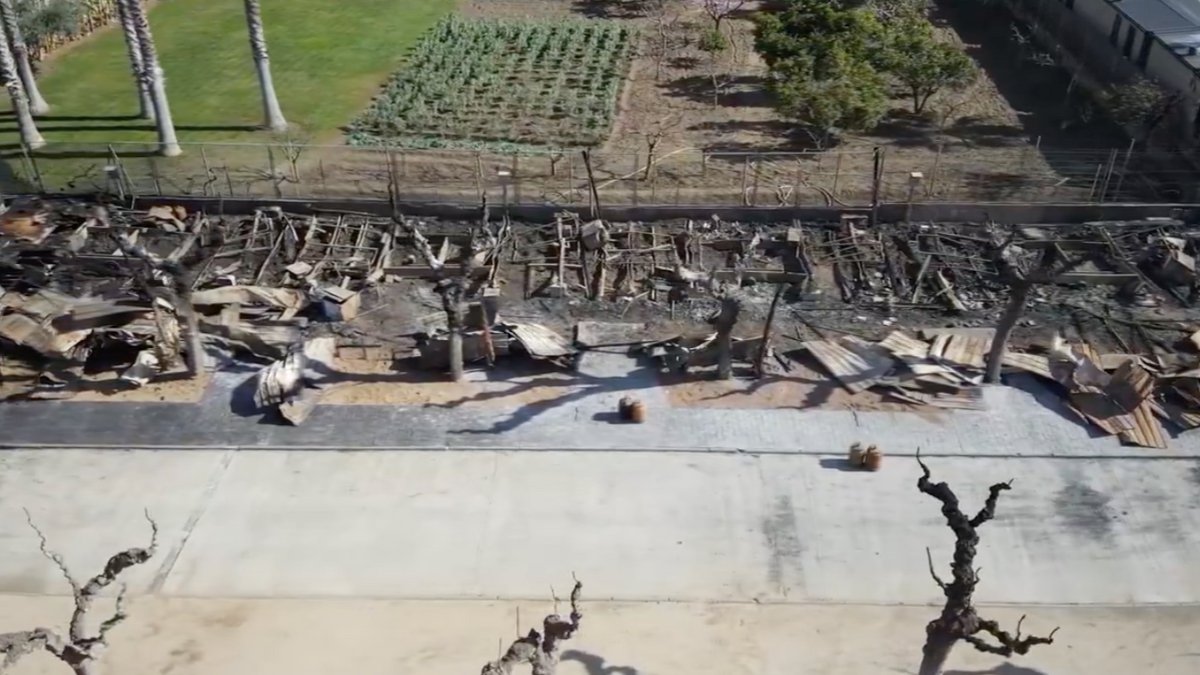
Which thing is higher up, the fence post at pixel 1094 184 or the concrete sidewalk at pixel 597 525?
the fence post at pixel 1094 184

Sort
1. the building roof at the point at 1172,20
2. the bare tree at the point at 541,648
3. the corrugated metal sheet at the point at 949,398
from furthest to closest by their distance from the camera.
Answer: the building roof at the point at 1172,20
the corrugated metal sheet at the point at 949,398
the bare tree at the point at 541,648

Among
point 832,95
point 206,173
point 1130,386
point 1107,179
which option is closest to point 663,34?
point 832,95

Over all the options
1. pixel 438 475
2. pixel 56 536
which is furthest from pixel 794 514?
pixel 56 536

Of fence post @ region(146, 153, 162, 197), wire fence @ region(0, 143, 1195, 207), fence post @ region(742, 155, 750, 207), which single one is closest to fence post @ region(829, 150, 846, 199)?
wire fence @ region(0, 143, 1195, 207)

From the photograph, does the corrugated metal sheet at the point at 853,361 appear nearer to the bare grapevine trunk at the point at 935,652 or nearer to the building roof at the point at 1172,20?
the bare grapevine trunk at the point at 935,652

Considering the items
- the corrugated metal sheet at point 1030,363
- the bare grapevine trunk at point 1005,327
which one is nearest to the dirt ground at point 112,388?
the bare grapevine trunk at point 1005,327

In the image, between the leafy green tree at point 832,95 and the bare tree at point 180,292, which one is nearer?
the bare tree at point 180,292

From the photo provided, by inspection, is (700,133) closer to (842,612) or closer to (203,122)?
(203,122)

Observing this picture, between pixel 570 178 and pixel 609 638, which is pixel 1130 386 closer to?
pixel 609 638
